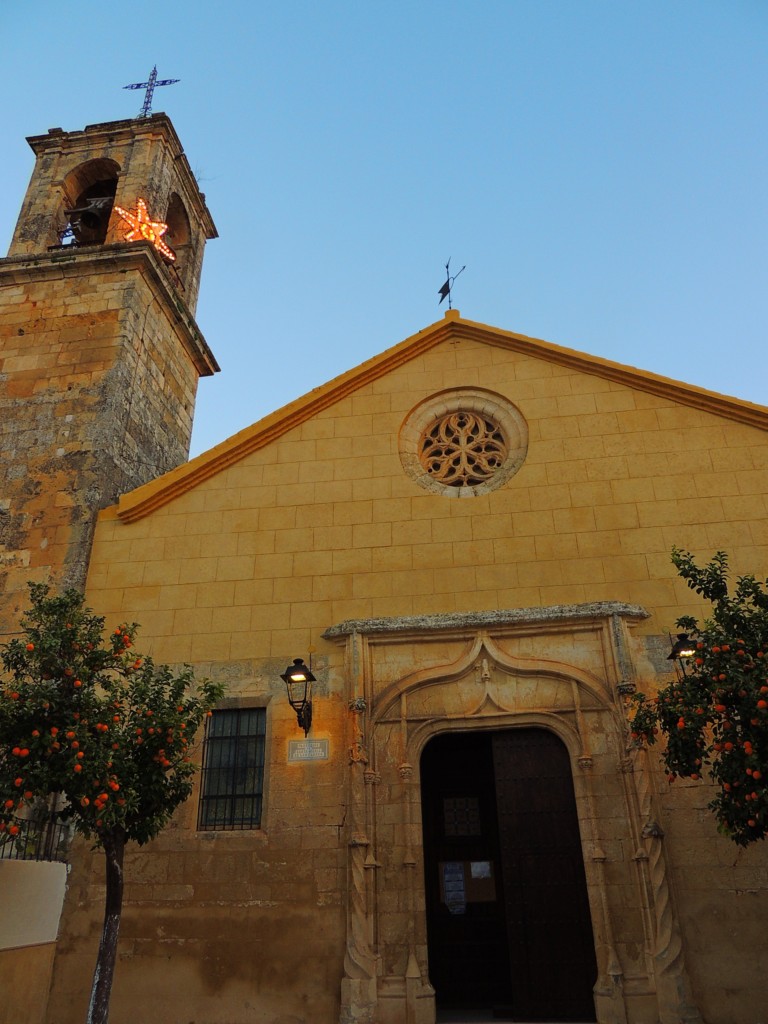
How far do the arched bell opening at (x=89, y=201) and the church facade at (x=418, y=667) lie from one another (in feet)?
10.9

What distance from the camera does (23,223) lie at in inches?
585

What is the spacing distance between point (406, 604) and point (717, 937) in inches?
194

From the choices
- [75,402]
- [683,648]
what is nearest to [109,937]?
[683,648]

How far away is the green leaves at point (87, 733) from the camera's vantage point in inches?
266

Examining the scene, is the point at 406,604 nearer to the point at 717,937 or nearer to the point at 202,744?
the point at 202,744

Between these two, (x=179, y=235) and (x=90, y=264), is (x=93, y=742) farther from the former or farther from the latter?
(x=179, y=235)

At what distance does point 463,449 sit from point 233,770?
17.5 feet

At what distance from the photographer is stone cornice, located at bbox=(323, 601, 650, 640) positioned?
954 cm

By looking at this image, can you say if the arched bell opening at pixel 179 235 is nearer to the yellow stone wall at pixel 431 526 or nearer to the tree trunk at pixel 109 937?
the yellow stone wall at pixel 431 526

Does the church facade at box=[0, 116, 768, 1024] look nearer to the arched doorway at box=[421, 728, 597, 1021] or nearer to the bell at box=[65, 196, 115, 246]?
the arched doorway at box=[421, 728, 597, 1021]

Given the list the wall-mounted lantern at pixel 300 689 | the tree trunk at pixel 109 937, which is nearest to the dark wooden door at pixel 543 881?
the wall-mounted lantern at pixel 300 689

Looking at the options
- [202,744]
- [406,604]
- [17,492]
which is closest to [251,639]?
[202,744]

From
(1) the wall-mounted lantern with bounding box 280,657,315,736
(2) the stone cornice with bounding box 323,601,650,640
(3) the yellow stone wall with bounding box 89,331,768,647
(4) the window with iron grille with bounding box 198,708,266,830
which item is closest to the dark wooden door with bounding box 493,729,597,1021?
(2) the stone cornice with bounding box 323,601,650,640

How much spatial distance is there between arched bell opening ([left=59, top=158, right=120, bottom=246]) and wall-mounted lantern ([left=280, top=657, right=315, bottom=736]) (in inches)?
402
